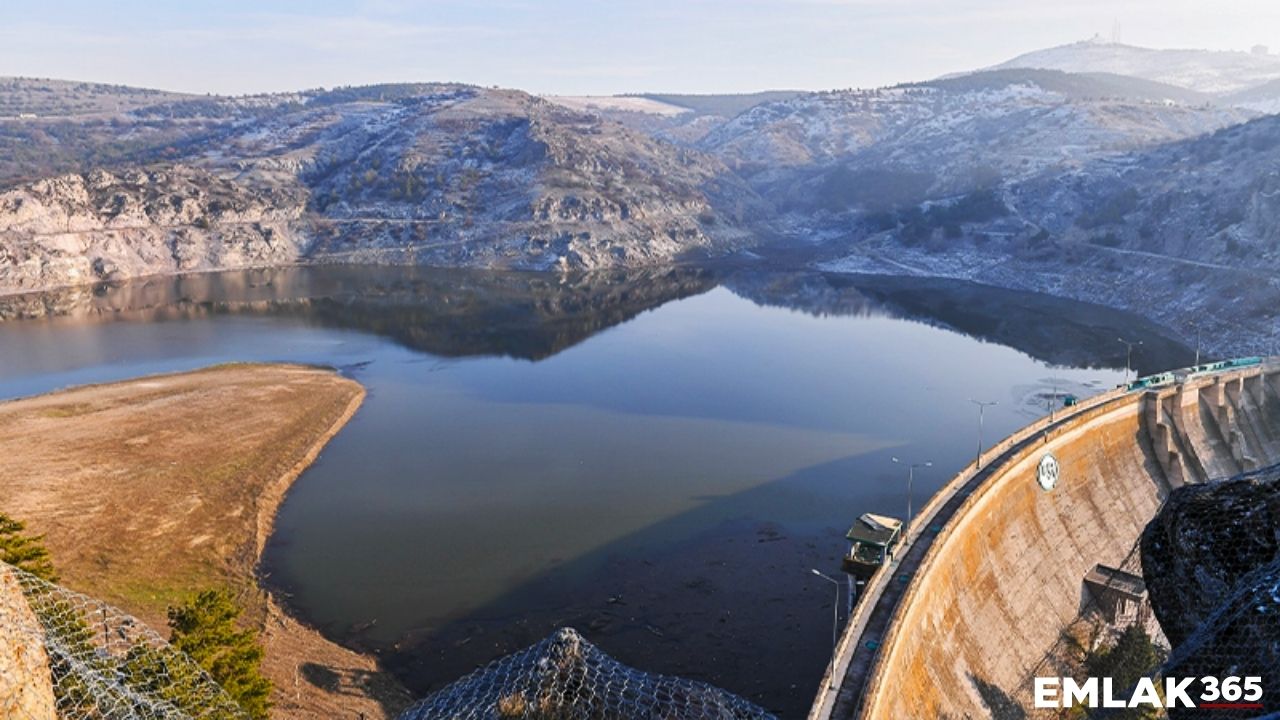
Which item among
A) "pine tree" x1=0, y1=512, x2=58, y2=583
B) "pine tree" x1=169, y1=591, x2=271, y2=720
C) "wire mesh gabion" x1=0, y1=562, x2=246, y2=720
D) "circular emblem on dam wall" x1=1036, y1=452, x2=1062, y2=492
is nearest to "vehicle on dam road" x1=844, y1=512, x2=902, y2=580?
"circular emblem on dam wall" x1=1036, y1=452, x2=1062, y2=492

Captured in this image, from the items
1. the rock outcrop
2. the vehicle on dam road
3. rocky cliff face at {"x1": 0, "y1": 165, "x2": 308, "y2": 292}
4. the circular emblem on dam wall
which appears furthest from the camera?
rocky cliff face at {"x1": 0, "y1": 165, "x2": 308, "y2": 292}

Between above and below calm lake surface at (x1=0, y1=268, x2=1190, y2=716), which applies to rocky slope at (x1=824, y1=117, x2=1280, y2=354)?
above

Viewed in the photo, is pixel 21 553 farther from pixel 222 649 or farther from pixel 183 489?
pixel 183 489

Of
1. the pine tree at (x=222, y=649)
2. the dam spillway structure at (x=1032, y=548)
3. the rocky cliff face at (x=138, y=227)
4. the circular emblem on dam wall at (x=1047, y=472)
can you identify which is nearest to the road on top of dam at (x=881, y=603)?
the dam spillway structure at (x=1032, y=548)

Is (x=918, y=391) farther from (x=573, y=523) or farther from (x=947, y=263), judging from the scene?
(x=947, y=263)

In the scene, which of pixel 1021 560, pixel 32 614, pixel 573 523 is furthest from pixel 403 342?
pixel 32 614

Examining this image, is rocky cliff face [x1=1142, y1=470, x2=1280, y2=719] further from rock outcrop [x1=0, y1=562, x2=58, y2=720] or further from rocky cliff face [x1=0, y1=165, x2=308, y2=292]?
rocky cliff face [x1=0, y1=165, x2=308, y2=292]
